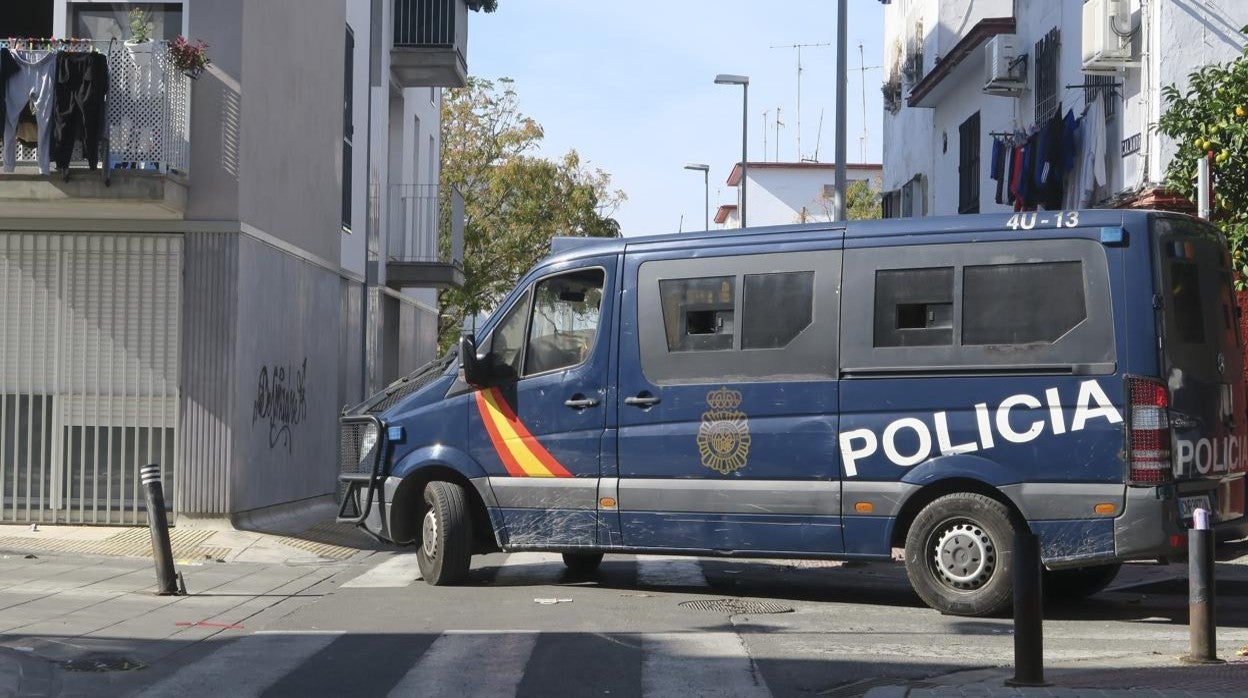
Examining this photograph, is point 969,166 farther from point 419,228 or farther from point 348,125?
point 348,125

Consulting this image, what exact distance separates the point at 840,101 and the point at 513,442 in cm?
1226

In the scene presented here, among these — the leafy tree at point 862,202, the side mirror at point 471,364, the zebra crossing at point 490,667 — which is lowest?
the zebra crossing at point 490,667

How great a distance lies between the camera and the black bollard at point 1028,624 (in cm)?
734

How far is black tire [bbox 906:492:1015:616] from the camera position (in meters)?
10.1

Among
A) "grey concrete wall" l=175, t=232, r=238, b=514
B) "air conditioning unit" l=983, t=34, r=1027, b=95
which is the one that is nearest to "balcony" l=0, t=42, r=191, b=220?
"grey concrete wall" l=175, t=232, r=238, b=514

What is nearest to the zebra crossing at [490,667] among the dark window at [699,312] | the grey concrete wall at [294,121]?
the dark window at [699,312]

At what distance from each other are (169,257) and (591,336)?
6.36 meters

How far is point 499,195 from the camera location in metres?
42.9

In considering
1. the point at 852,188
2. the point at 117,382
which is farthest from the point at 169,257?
the point at 852,188

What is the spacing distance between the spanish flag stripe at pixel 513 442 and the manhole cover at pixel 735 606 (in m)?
1.44

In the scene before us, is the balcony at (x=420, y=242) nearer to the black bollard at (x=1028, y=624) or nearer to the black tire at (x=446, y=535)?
the black tire at (x=446, y=535)

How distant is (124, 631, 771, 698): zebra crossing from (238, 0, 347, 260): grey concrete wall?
845 centimetres

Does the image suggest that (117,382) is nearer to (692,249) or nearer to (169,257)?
(169,257)

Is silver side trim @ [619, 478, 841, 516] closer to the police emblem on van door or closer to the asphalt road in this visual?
the police emblem on van door
